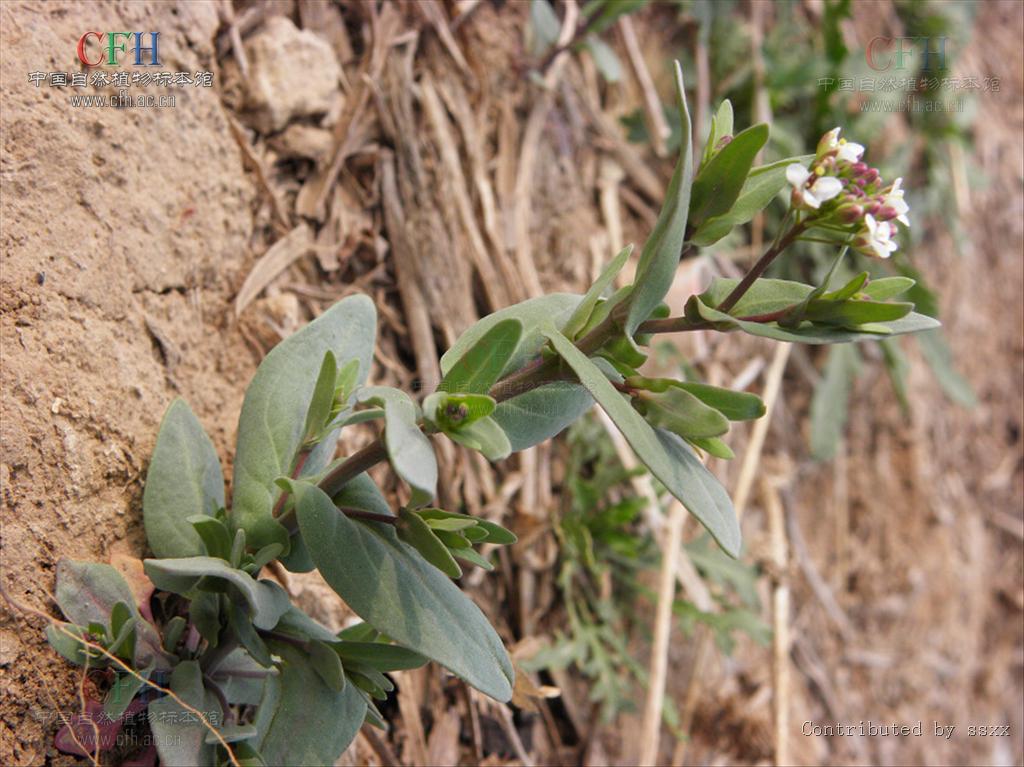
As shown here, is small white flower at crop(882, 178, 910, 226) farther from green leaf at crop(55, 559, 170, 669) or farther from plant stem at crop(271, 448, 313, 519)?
green leaf at crop(55, 559, 170, 669)

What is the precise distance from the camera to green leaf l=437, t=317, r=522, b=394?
1.00 meters

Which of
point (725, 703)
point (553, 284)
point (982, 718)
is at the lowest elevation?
point (982, 718)

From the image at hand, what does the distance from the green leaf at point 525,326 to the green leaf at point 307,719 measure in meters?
0.46

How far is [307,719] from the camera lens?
117 centimetres

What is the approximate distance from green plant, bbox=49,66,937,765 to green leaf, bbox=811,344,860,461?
1.73m

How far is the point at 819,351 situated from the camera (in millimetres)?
2951

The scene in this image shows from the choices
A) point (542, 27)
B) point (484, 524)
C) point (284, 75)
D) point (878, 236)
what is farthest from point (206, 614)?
point (542, 27)

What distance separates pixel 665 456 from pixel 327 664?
1.76ft

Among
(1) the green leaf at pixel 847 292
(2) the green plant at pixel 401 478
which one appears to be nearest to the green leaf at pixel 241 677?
(2) the green plant at pixel 401 478

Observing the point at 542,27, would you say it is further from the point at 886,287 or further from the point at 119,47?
the point at 886,287

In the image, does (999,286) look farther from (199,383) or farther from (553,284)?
(199,383)

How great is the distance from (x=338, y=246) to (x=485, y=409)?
3.22ft

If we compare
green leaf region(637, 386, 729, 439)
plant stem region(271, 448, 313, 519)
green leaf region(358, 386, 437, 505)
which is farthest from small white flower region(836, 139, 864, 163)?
plant stem region(271, 448, 313, 519)

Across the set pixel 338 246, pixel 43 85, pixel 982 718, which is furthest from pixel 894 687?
pixel 43 85
